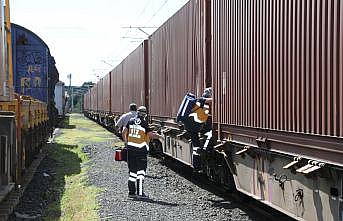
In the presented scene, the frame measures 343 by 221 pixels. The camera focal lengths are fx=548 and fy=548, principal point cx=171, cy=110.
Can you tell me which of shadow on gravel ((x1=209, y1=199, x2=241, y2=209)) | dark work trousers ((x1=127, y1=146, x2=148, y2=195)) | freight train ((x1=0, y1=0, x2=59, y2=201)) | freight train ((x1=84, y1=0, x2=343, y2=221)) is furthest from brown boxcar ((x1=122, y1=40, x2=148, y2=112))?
shadow on gravel ((x1=209, y1=199, x2=241, y2=209))

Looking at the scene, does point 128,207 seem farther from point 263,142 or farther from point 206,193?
point 263,142

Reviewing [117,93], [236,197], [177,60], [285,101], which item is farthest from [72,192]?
[117,93]

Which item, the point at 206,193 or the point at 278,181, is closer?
the point at 278,181

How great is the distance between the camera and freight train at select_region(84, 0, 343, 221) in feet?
17.6

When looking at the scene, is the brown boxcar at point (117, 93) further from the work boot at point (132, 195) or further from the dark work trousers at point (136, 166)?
the work boot at point (132, 195)

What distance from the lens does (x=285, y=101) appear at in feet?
21.0

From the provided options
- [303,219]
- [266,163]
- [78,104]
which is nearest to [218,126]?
[266,163]

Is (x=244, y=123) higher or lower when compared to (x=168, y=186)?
higher

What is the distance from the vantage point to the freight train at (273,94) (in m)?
5.37

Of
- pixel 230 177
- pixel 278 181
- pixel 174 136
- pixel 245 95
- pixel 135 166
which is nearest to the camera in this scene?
pixel 278 181

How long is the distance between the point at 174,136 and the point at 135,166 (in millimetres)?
2838

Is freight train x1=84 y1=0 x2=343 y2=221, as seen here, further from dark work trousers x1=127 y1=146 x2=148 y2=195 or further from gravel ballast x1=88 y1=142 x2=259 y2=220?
dark work trousers x1=127 y1=146 x2=148 y2=195

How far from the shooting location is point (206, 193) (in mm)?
10383

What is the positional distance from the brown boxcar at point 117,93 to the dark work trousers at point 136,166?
15871 mm
